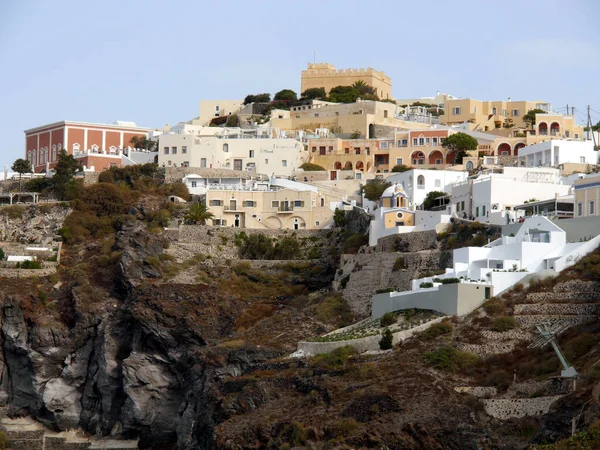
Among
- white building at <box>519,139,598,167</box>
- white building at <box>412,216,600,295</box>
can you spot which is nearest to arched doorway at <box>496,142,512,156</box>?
white building at <box>519,139,598,167</box>

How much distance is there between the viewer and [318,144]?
107 meters

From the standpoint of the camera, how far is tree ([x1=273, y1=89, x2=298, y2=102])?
123 meters

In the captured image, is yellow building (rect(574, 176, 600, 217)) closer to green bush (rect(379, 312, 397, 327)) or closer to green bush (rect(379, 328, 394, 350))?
green bush (rect(379, 312, 397, 327))

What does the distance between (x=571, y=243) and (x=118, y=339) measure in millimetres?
24402

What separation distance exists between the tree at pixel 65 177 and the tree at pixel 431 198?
22256 millimetres

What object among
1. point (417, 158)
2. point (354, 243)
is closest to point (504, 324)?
point (354, 243)

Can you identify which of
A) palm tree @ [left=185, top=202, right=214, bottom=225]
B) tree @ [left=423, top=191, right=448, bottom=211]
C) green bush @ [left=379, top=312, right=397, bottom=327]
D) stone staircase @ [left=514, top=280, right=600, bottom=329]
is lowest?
green bush @ [left=379, top=312, right=397, bottom=327]

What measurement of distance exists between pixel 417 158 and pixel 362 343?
39916 millimetres

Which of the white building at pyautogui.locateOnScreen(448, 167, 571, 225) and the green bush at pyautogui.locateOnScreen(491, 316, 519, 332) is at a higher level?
the white building at pyautogui.locateOnScreen(448, 167, 571, 225)

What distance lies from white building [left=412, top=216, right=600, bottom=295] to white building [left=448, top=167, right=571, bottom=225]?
246 inches

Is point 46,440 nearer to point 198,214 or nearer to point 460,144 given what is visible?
point 198,214

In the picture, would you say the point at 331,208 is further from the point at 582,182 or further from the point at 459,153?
the point at 582,182

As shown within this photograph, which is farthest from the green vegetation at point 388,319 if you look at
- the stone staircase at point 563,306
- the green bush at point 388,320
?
the stone staircase at point 563,306

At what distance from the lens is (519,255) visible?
67.0 m
